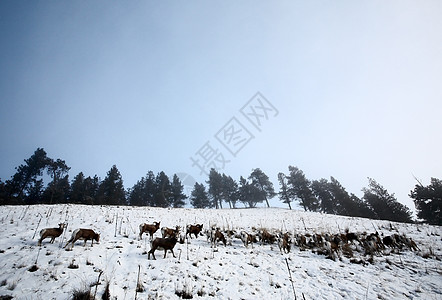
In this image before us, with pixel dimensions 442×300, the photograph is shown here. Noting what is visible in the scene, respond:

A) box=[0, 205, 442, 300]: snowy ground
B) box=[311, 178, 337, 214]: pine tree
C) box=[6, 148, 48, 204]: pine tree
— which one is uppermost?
box=[6, 148, 48, 204]: pine tree

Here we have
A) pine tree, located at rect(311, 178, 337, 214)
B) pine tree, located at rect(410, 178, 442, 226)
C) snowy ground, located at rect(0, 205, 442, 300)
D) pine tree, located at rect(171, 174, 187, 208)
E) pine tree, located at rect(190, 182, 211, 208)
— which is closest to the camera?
snowy ground, located at rect(0, 205, 442, 300)

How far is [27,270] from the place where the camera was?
5.92 meters

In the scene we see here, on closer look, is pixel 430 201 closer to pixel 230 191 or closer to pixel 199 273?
pixel 230 191

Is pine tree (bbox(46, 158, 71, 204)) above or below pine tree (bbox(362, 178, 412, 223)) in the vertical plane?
above

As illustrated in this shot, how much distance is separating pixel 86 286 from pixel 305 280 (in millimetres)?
8106

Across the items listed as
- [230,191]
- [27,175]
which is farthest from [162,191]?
[27,175]

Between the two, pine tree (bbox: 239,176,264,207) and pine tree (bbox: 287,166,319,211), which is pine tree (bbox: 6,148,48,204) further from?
pine tree (bbox: 287,166,319,211)

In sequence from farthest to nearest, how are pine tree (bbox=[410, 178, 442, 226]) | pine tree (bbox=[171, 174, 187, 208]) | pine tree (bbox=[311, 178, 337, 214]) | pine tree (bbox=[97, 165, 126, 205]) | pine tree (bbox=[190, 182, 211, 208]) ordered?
pine tree (bbox=[190, 182, 211, 208]) < pine tree (bbox=[171, 174, 187, 208]) < pine tree (bbox=[311, 178, 337, 214]) < pine tree (bbox=[97, 165, 126, 205]) < pine tree (bbox=[410, 178, 442, 226])

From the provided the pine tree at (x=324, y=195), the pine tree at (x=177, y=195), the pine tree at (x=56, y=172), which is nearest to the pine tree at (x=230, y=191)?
the pine tree at (x=177, y=195)

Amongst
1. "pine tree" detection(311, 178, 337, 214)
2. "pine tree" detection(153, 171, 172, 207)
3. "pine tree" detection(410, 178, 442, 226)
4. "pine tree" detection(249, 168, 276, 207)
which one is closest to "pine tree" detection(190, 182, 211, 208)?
"pine tree" detection(153, 171, 172, 207)

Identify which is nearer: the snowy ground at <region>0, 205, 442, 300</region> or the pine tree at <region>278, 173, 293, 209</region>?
the snowy ground at <region>0, 205, 442, 300</region>

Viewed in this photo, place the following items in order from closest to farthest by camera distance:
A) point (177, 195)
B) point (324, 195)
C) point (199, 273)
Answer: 1. point (199, 273)
2. point (324, 195)
3. point (177, 195)

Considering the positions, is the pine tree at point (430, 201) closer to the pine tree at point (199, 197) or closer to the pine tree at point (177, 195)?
the pine tree at point (199, 197)

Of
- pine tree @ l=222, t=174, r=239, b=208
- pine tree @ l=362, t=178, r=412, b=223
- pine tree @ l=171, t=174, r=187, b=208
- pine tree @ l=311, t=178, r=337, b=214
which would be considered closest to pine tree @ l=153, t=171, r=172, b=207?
pine tree @ l=171, t=174, r=187, b=208
